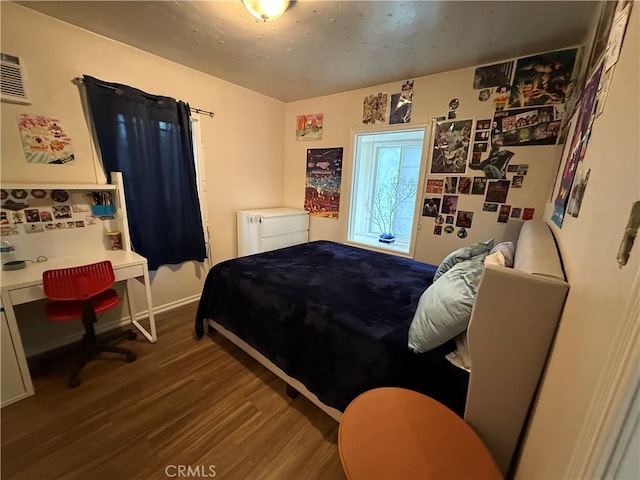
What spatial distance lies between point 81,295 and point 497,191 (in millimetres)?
3248

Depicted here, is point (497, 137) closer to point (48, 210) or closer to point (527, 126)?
point (527, 126)

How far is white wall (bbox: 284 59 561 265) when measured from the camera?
2076 millimetres

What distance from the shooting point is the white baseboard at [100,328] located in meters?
2.04

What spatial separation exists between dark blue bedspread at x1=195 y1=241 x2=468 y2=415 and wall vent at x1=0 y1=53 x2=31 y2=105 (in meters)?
1.76

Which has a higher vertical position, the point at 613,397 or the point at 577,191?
the point at 577,191

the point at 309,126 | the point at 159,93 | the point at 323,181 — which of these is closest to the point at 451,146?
the point at 323,181

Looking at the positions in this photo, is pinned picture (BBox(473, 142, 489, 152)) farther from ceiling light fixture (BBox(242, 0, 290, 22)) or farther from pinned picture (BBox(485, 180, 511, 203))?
ceiling light fixture (BBox(242, 0, 290, 22))

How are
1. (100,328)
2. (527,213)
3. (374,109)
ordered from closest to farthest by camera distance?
(527,213) → (100,328) → (374,109)

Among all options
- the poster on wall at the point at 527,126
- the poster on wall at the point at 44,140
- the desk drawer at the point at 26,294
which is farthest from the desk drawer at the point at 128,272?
the poster on wall at the point at 527,126

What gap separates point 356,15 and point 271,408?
2594 mm

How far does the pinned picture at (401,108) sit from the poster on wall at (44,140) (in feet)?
9.44

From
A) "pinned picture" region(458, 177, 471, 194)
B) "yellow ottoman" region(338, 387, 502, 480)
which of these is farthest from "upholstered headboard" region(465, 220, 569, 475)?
"pinned picture" region(458, 177, 471, 194)

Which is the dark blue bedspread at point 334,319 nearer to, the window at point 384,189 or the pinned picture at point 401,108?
the window at point 384,189

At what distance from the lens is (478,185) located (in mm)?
2312
